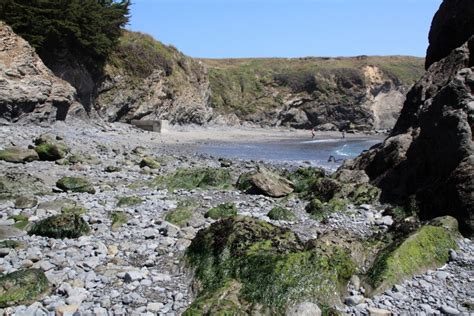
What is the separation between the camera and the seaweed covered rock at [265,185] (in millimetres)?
15422

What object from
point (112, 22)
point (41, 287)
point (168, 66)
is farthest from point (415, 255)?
point (168, 66)

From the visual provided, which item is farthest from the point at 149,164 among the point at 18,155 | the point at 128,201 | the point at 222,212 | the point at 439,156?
the point at 439,156

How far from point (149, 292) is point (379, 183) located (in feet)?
34.1

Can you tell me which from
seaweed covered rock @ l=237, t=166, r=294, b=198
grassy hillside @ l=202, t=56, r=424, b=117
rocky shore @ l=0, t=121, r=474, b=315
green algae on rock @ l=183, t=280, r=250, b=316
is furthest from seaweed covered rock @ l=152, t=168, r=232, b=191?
grassy hillside @ l=202, t=56, r=424, b=117

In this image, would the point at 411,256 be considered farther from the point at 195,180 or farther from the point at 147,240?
the point at 195,180

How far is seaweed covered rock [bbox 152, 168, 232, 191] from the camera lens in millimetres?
17016

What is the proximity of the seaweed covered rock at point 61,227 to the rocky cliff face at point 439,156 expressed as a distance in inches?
336

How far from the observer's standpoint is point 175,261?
8.48m

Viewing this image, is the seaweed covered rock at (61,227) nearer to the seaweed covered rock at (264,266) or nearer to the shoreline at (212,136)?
the seaweed covered rock at (264,266)

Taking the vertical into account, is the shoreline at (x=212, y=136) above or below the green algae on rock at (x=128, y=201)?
below

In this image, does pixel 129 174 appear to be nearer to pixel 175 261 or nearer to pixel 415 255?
pixel 175 261

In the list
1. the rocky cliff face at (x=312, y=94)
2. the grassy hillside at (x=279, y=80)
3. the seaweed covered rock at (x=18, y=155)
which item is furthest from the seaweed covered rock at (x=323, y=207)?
the grassy hillside at (x=279, y=80)

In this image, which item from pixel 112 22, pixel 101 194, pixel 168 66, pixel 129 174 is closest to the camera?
pixel 101 194

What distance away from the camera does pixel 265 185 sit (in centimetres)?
1554
